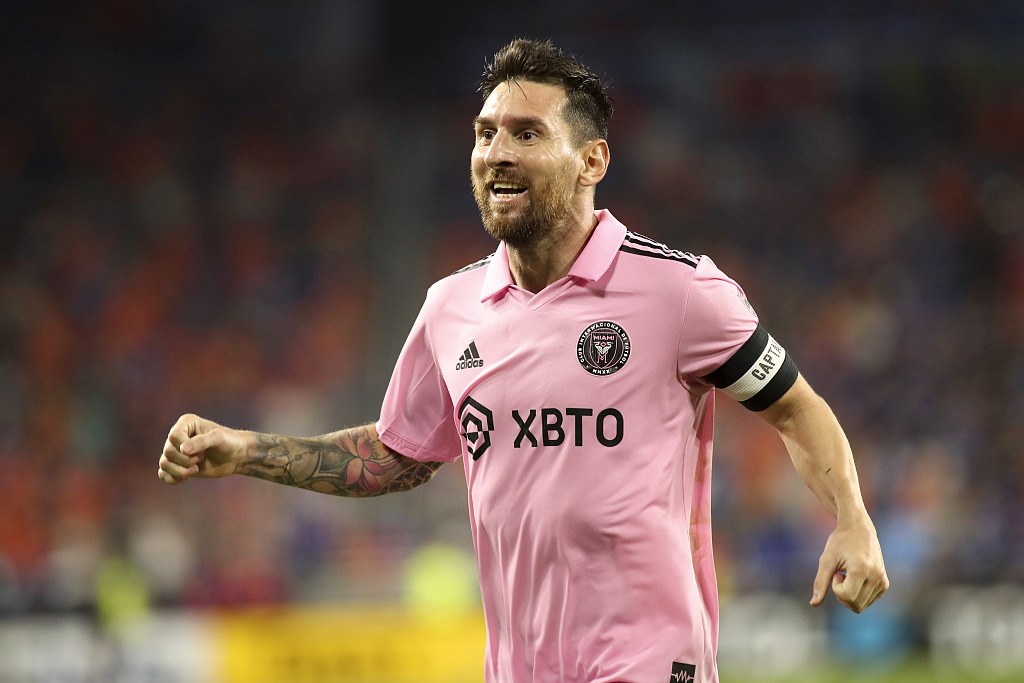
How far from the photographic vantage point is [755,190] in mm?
15875

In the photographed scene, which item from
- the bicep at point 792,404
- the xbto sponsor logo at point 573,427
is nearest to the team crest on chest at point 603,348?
the xbto sponsor logo at point 573,427

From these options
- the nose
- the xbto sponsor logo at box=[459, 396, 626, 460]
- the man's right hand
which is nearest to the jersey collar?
the nose

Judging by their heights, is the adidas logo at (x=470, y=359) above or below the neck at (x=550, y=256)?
below

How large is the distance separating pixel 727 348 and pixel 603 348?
30 centimetres

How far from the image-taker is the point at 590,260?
3.25 metres

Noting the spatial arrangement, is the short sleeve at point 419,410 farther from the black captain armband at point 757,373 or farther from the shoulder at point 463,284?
the black captain armband at point 757,373

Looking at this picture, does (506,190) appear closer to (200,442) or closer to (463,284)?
(463,284)

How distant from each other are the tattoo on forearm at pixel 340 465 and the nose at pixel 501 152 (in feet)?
3.09

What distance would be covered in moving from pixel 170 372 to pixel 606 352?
11.6 metres

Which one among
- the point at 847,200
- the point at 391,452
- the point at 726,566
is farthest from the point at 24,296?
the point at 391,452

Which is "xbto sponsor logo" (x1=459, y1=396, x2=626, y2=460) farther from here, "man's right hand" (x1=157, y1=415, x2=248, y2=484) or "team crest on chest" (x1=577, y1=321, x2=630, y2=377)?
"man's right hand" (x1=157, y1=415, x2=248, y2=484)

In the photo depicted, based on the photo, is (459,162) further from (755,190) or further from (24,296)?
(24,296)

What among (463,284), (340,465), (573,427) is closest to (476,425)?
(573,427)

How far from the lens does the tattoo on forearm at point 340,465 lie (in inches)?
140
